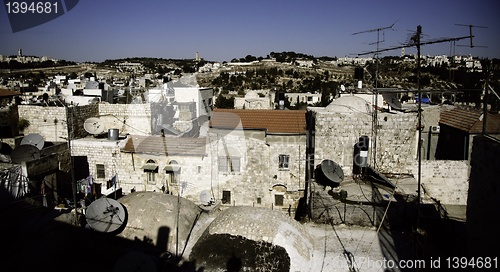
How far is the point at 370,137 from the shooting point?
52.5ft

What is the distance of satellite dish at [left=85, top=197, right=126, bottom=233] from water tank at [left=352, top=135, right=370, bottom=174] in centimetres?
1011

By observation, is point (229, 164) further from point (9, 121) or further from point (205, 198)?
point (9, 121)

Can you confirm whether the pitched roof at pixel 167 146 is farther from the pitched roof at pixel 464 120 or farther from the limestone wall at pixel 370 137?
the pitched roof at pixel 464 120

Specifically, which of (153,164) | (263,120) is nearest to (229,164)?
(263,120)

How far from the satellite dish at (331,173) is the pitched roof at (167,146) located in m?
5.80

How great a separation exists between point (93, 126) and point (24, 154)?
5636 millimetres

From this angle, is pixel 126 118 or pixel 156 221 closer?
pixel 156 221

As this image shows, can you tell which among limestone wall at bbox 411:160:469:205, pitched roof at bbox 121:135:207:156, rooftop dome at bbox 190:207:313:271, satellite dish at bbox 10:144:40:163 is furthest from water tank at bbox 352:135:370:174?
satellite dish at bbox 10:144:40:163

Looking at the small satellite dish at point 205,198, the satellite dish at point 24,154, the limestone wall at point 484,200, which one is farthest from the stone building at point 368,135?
the satellite dish at point 24,154

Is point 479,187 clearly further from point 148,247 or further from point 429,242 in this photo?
point 148,247

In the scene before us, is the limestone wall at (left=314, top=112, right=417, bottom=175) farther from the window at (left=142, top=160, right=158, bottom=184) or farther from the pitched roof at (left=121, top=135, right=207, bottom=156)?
the window at (left=142, top=160, right=158, bottom=184)

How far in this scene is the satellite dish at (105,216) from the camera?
12.4 meters

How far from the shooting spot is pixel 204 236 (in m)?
12.4

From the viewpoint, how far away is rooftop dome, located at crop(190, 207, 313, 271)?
1088cm
